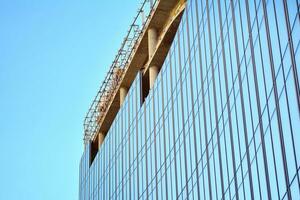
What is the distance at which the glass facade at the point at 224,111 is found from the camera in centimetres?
2934

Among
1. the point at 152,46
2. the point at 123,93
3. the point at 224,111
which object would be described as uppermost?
the point at 123,93

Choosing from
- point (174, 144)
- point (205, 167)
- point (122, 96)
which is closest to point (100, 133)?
point (122, 96)

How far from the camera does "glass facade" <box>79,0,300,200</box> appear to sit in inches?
1155

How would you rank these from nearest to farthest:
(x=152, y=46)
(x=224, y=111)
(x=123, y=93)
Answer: (x=224, y=111), (x=152, y=46), (x=123, y=93)

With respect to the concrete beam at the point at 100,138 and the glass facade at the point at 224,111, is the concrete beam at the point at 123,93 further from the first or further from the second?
the concrete beam at the point at 100,138

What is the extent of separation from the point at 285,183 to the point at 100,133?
55.3 metres

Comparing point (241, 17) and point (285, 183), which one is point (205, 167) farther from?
point (285, 183)

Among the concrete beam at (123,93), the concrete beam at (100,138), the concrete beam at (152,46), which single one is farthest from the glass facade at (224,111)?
the concrete beam at (100,138)

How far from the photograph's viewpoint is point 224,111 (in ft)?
126

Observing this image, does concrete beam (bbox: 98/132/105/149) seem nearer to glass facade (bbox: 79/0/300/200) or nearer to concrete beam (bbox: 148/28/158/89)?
glass facade (bbox: 79/0/300/200)

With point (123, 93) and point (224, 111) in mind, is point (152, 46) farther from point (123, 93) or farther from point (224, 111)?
point (224, 111)

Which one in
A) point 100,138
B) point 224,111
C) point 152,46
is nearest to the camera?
point 224,111

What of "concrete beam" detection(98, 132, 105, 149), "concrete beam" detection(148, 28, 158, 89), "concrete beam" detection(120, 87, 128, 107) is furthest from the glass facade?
"concrete beam" detection(98, 132, 105, 149)

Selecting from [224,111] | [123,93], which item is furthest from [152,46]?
[224,111]
